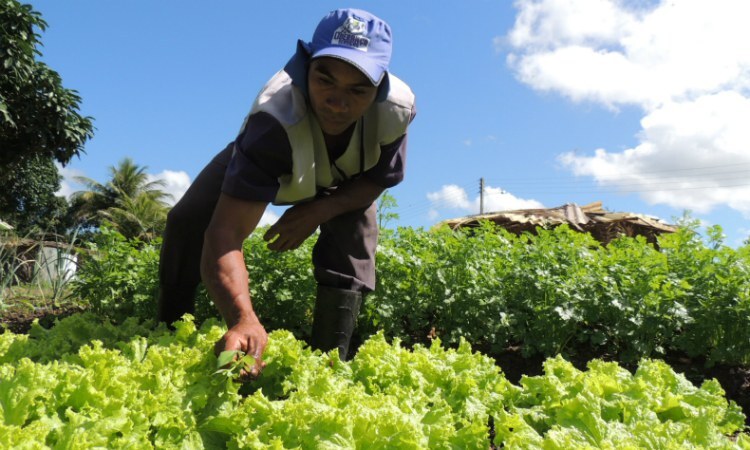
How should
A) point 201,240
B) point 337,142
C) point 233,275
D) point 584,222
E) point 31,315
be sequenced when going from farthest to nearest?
point 584,222 → point 31,315 → point 201,240 → point 337,142 → point 233,275

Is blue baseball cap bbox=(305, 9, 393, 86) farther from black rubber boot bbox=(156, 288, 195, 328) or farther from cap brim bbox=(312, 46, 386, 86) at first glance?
black rubber boot bbox=(156, 288, 195, 328)

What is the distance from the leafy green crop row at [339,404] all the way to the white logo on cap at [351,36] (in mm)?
1172

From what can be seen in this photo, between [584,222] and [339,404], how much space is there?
682cm

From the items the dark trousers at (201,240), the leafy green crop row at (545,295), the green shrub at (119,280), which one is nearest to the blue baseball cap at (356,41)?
the dark trousers at (201,240)

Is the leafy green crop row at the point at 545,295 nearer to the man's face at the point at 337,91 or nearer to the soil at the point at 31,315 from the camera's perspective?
the soil at the point at 31,315

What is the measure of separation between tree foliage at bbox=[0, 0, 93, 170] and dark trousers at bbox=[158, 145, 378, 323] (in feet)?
34.3

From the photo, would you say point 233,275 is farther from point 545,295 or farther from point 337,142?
point 545,295

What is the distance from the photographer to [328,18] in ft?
8.30

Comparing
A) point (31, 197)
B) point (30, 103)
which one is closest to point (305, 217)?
point (30, 103)

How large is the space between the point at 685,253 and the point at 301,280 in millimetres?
2806

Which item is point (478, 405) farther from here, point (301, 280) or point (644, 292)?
point (301, 280)

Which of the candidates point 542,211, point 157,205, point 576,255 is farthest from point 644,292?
point 157,205

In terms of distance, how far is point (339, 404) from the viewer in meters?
1.71

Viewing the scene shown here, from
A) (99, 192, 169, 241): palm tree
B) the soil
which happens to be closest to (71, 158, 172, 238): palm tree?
(99, 192, 169, 241): palm tree
